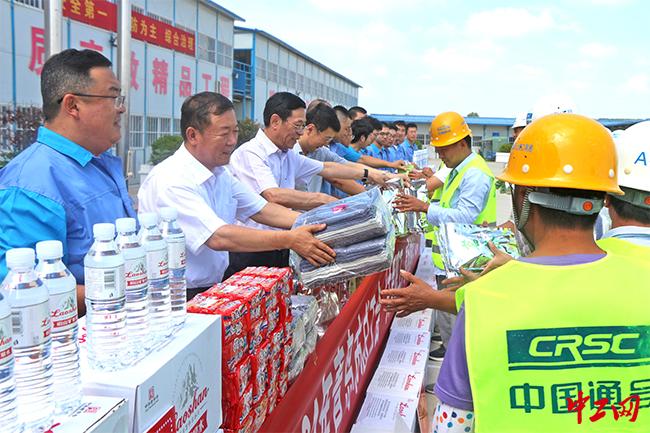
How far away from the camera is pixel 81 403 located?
121 cm

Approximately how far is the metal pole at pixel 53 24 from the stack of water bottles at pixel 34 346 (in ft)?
8.82

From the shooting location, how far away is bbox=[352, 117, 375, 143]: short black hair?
28.1 feet

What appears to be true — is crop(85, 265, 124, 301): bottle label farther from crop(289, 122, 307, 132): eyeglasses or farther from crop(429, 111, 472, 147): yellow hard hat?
crop(429, 111, 472, 147): yellow hard hat

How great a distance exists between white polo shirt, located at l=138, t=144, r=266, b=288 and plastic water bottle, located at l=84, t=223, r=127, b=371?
1.23 metres

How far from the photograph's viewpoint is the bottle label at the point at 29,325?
3.64ft

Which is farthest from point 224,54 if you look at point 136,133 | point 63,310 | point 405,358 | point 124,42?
point 63,310

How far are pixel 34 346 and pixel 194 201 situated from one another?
1531 millimetres

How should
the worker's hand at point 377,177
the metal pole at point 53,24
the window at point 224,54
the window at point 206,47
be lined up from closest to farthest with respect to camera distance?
the metal pole at point 53,24 < the worker's hand at point 377,177 < the window at point 206,47 < the window at point 224,54

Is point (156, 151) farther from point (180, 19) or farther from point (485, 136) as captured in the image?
point (485, 136)

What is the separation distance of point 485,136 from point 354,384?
61.8m

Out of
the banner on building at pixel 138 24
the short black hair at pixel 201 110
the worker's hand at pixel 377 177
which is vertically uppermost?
the banner on building at pixel 138 24

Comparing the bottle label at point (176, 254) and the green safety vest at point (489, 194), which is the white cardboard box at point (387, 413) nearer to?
the green safety vest at point (489, 194)

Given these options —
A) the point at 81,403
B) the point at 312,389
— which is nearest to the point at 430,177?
the point at 312,389

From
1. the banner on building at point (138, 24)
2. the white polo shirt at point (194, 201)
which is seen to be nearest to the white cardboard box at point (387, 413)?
the white polo shirt at point (194, 201)
